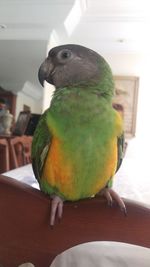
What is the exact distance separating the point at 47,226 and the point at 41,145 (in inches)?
10.4

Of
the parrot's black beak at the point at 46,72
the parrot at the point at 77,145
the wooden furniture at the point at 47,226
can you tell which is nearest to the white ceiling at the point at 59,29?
Result: the parrot's black beak at the point at 46,72

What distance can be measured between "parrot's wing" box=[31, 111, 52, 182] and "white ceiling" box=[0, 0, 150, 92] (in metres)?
2.62

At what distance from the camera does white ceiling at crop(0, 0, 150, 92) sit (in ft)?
10.4

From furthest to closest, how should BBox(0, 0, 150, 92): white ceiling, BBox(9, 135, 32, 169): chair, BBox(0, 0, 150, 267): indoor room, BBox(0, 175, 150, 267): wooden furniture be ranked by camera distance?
BBox(0, 0, 150, 92): white ceiling, BBox(0, 0, 150, 267): indoor room, BBox(9, 135, 32, 169): chair, BBox(0, 175, 150, 267): wooden furniture

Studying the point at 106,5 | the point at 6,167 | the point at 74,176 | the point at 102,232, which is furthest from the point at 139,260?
the point at 106,5

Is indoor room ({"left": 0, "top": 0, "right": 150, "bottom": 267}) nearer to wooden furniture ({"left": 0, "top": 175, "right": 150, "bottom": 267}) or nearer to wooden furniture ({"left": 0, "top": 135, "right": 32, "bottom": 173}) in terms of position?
wooden furniture ({"left": 0, "top": 135, "right": 32, "bottom": 173})

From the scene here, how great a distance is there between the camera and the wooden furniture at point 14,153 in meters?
2.38

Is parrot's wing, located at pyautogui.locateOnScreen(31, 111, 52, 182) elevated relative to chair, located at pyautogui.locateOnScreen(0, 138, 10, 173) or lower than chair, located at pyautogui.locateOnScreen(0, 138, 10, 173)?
elevated

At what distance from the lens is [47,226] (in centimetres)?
46

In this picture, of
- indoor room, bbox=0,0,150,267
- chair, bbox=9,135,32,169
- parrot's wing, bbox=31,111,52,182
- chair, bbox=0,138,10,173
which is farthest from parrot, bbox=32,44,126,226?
chair, bbox=9,135,32,169

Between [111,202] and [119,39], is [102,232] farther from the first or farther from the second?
[119,39]

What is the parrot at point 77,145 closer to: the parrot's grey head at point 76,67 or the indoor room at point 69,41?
the parrot's grey head at point 76,67

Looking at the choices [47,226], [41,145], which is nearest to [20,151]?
[41,145]

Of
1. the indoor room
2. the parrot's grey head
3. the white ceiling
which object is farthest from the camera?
the white ceiling
